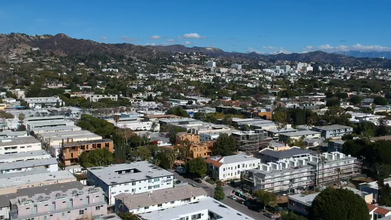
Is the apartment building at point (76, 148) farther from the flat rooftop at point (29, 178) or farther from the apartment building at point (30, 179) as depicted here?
the flat rooftop at point (29, 178)

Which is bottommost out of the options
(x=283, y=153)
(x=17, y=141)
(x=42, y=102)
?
(x=283, y=153)

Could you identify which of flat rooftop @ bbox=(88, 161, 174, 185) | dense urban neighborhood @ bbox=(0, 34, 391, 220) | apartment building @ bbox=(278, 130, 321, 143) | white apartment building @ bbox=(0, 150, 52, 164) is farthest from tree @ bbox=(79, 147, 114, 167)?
apartment building @ bbox=(278, 130, 321, 143)

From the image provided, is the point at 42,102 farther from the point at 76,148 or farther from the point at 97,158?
the point at 97,158

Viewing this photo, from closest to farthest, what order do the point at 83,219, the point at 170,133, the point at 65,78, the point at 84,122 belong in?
the point at 83,219
the point at 170,133
the point at 84,122
the point at 65,78

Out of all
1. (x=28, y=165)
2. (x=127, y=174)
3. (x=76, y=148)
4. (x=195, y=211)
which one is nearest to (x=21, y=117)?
(x=76, y=148)

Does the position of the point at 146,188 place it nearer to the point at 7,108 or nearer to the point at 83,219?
the point at 83,219

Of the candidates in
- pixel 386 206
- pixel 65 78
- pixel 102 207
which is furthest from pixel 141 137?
pixel 65 78
